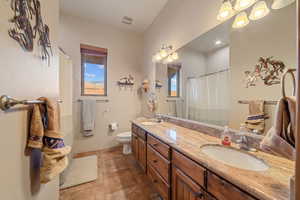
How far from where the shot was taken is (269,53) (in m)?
0.96

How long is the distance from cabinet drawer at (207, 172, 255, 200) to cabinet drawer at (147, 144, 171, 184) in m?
0.47

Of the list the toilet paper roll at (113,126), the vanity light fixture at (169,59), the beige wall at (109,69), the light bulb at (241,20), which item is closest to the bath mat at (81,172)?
the beige wall at (109,69)

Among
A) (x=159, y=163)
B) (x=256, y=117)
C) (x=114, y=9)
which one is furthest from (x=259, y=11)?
(x=114, y=9)

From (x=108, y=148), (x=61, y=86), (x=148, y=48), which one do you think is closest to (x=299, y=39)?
(x=61, y=86)

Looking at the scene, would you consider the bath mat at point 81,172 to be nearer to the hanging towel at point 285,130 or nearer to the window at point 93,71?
the window at point 93,71

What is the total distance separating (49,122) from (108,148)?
2449 mm

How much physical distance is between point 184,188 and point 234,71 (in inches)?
47.0

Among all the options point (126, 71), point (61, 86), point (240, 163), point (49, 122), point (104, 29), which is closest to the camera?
point (49, 122)

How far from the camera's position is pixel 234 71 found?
1.23 metres

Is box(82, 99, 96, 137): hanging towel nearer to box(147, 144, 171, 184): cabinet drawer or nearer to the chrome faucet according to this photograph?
box(147, 144, 171, 184): cabinet drawer

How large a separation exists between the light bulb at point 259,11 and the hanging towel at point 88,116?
2.83 metres

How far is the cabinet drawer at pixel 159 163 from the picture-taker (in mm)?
1163

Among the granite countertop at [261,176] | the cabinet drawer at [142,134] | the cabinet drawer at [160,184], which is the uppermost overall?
the granite countertop at [261,176]

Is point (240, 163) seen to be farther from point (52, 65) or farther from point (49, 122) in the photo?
point (52, 65)
